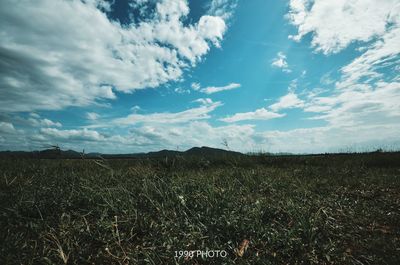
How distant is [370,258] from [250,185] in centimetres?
280

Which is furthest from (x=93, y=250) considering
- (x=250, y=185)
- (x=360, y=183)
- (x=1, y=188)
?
(x=360, y=183)

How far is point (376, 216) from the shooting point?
168 inches

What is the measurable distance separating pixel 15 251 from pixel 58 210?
1.03 meters

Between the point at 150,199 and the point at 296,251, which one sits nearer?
the point at 296,251

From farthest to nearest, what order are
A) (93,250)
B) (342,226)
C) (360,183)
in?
1. (360,183)
2. (342,226)
3. (93,250)

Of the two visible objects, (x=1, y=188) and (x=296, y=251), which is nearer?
(x=296, y=251)

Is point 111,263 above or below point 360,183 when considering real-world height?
below

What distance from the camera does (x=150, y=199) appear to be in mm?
4074

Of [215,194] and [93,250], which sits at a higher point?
[215,194]

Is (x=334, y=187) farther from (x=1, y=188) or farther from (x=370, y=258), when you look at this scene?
(x=1, y=188)

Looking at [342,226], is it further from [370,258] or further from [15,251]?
[15,251]

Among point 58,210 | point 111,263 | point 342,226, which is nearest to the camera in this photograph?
point 111,263

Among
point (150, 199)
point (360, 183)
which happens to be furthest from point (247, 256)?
point (360, 183)

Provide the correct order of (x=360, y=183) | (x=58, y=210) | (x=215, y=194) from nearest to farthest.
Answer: (x=58, y=210) → (x=215, y=194) → (x=360, y=183)
